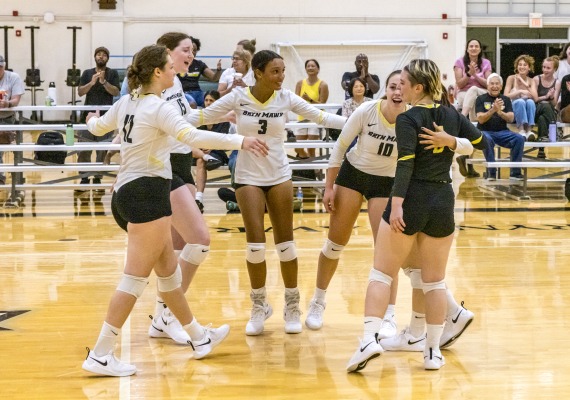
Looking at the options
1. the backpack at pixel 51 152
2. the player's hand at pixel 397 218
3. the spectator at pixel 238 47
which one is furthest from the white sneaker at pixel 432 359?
the backpack at pixel 51 152

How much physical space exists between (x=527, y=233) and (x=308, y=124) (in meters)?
3.27

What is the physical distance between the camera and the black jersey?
445 centimetres

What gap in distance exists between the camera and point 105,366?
4.58m

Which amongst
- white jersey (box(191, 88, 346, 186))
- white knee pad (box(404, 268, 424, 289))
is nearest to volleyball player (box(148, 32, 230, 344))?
white jersey (box(191, 88, 346, 186))

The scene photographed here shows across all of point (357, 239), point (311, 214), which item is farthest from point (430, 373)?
point (311, 214)

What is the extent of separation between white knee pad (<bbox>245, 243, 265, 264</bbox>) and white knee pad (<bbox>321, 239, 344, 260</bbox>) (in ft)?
1.37

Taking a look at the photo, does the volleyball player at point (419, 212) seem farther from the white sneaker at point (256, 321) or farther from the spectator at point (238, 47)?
the spectator at point (238, 47)

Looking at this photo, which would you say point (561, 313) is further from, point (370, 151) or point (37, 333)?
point (37, 333)

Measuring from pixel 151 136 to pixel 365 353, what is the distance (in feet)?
4.84

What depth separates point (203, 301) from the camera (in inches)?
247

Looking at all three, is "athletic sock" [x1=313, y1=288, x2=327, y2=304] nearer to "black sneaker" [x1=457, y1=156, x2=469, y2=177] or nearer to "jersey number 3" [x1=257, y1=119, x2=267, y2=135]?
"jersey number 3" [x1=257, y1=119, x2=267, y2=135]

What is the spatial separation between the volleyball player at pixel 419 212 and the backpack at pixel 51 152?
24.4ft

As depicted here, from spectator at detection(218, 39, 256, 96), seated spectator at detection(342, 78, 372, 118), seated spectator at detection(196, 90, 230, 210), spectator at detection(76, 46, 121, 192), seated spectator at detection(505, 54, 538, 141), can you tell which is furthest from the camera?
spectator at detection(76, 46, 121, 192)

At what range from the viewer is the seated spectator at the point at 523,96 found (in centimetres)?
1236
